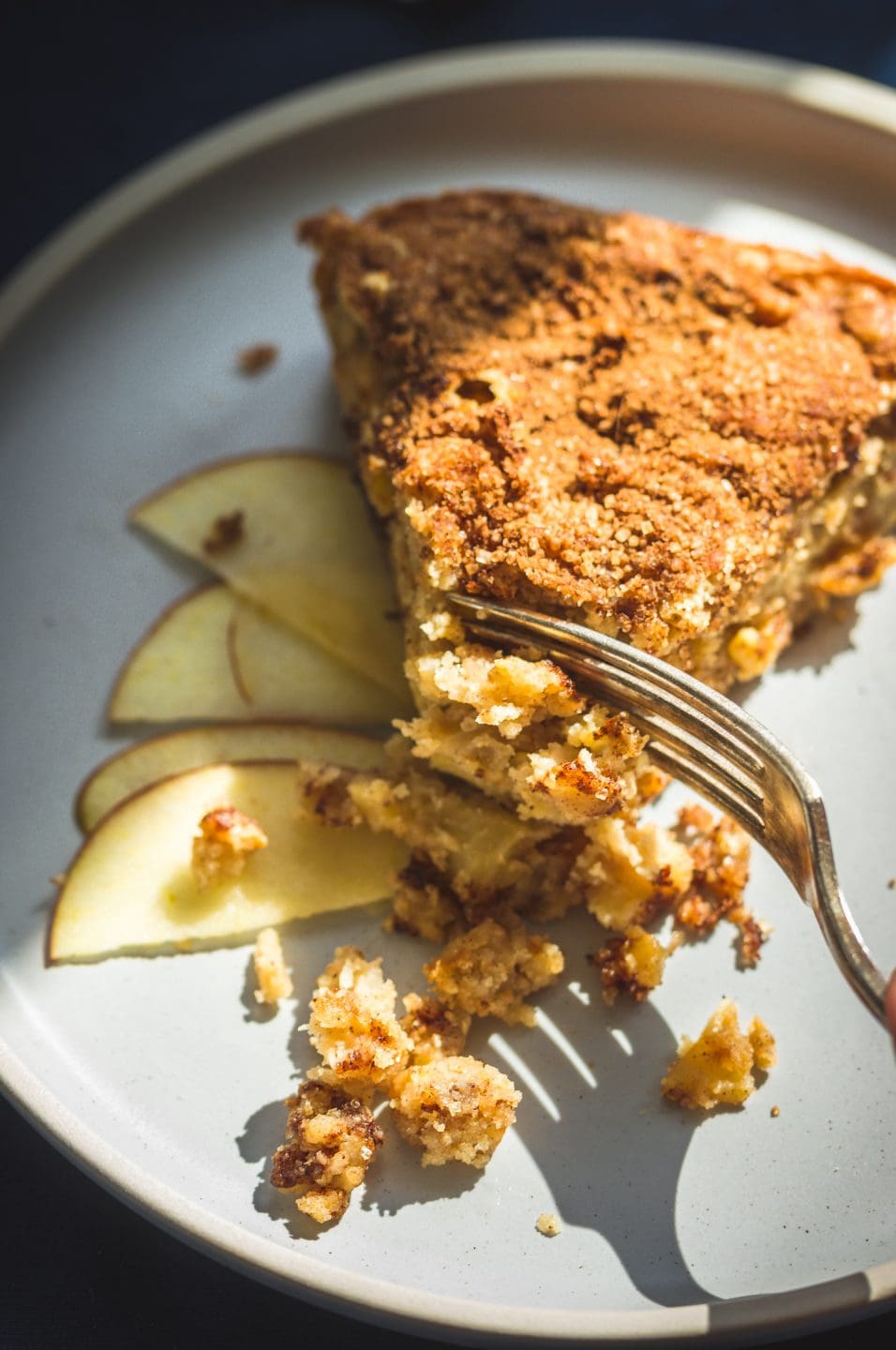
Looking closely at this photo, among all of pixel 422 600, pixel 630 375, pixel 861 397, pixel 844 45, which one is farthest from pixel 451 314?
pixel 844 45

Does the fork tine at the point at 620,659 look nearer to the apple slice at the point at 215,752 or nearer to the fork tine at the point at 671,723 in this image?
the fork tine at the point at 671,723

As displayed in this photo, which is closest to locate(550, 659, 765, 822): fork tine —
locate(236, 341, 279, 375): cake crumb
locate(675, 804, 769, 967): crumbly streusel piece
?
locate(675, 804, 769, 967): crumbly streusel piece

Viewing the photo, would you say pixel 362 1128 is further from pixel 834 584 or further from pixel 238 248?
pixel 238 248

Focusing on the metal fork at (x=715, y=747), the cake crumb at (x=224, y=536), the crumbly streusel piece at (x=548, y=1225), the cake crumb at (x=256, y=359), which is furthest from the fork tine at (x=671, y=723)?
the cake crumb at (x=256, y=359)

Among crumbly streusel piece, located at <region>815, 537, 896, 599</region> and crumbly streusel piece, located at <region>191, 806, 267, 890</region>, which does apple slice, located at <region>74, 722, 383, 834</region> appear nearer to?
crumbly streusel piece, located at <region>191, 806, 267, 890</region>

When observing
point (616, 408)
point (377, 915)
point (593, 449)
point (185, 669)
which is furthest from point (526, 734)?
point (185, 669)

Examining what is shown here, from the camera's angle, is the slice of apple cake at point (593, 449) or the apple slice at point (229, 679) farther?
the apple slice at point (229, 679)

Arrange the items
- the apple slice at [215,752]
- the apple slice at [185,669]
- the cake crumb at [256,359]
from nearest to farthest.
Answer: the apple slice at [215,752], the apple slice at [185,669], the cake crumb at [256,359]

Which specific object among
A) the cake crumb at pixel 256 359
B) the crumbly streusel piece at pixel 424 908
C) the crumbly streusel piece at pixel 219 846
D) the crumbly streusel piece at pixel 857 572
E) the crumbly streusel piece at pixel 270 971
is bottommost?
the crumbly streusel piece at pixel 270 971
